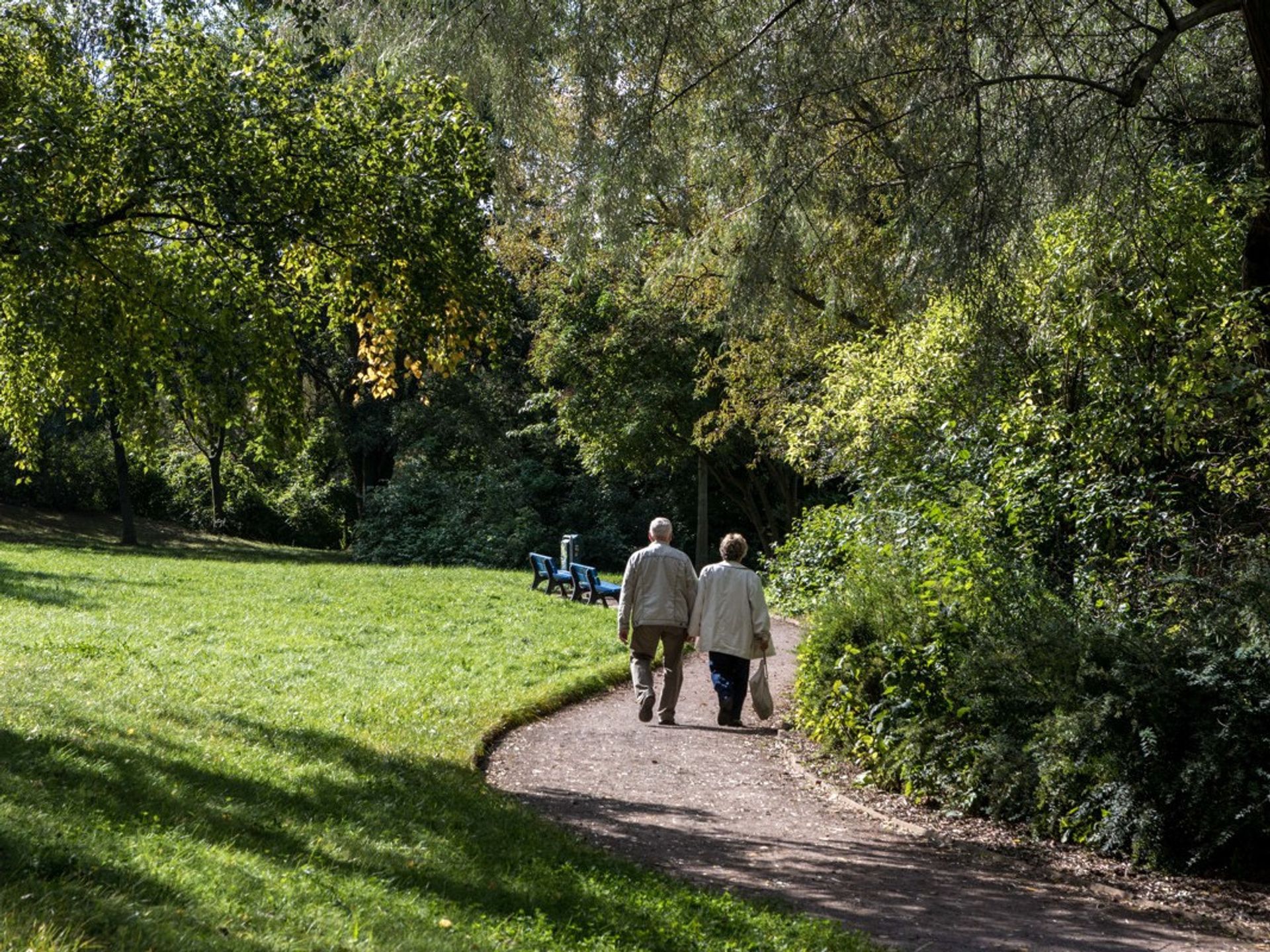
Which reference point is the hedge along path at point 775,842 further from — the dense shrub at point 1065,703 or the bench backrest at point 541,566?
the bench backrest at point 541,566

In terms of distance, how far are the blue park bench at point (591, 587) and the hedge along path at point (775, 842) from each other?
28.8 ft

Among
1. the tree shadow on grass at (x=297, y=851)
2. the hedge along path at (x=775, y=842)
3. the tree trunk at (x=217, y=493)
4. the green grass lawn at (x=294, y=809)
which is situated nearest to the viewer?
the tree shadow on grass at (x=297, y=851)

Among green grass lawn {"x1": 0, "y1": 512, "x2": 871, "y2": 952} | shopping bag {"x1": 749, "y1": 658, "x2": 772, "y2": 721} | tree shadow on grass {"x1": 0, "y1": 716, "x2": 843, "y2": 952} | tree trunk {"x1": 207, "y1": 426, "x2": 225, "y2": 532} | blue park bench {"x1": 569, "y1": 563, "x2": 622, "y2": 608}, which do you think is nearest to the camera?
tree shadow on grass {"x1": 0, "y1": 716, "x2": 843, "y2": 952}

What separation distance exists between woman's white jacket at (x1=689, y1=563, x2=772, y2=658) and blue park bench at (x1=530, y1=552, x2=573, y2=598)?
34.4 feet

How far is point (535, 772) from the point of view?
9492 mm

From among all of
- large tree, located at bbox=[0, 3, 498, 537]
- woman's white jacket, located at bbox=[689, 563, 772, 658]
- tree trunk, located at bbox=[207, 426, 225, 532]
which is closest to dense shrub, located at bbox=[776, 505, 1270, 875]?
woman's white jacket, located at bbox=[689, 563, 772, 658]

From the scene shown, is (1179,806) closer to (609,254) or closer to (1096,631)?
(1096,631)

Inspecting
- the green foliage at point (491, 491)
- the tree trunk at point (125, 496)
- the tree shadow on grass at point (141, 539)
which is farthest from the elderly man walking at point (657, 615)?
the tree trunk at point (125, 496)

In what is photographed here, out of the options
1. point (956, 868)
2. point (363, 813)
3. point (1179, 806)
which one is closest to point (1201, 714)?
point (1179, 806)

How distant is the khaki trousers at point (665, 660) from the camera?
37.6ft

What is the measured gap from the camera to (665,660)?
11547 millimetres

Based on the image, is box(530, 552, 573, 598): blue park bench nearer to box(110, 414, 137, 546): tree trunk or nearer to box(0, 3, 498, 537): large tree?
box(0, 3, 498, 537): large tree

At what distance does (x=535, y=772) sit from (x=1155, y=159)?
7553 mm

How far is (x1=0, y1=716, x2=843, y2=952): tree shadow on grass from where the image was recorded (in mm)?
4785
